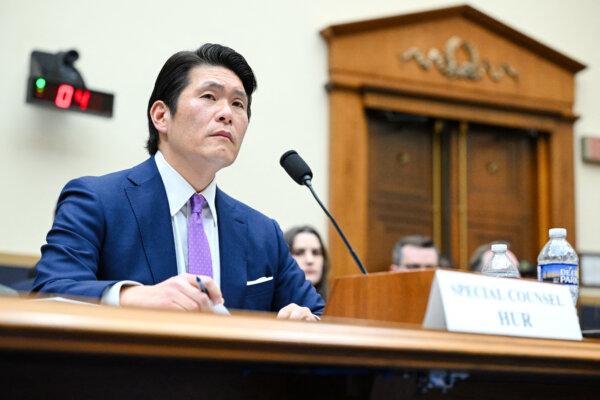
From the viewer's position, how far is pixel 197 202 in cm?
180

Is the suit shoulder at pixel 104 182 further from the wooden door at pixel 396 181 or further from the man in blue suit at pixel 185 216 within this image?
the wooden door at pixel 396 181

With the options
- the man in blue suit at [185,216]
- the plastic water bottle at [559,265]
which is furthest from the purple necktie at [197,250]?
the plastic water bottle at [559,265]

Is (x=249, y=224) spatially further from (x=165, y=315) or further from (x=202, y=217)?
(x=165, y=315)

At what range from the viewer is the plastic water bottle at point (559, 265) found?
1637 mm

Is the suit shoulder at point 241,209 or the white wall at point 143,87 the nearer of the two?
Answer: the suit shoulder at point 241,209

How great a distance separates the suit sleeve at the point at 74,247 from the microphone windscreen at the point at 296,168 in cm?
41

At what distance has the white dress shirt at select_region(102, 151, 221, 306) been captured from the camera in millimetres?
1707

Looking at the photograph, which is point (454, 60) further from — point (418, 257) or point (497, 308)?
point (497, 308)

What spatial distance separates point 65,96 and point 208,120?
2.37 m

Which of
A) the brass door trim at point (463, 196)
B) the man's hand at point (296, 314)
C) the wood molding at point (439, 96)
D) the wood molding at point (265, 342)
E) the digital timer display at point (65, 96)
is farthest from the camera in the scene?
the brass door trim at point (463, 196)

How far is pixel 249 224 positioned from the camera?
6.18ft

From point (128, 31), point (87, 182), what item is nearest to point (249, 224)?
point (87, 182)

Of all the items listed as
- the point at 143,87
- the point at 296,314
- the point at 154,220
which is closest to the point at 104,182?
the point at 154,220

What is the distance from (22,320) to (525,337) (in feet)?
2.15
